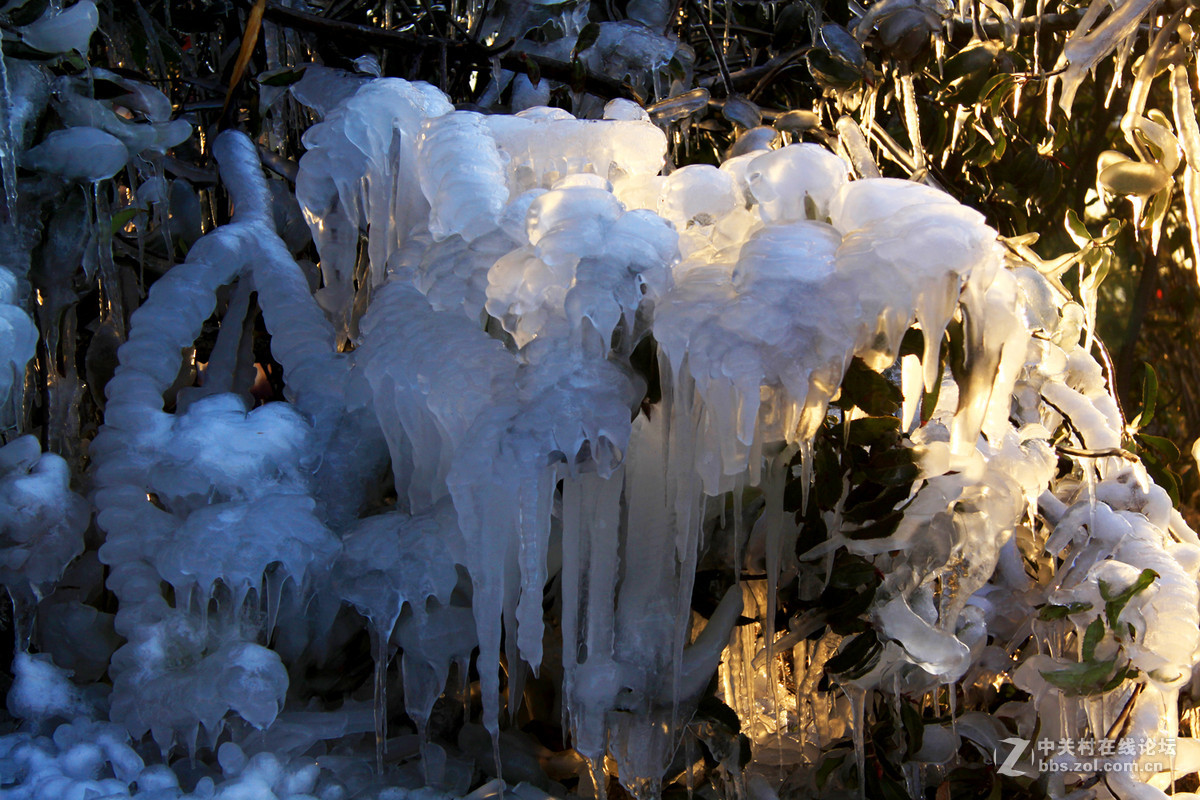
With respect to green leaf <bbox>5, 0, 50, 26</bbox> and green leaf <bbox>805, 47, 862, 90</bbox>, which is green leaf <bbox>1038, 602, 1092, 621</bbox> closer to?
green leaf <bbox>805, 47, 862, 90</bbox>

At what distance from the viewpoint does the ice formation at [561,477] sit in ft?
3.09

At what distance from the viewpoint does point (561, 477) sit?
977mm

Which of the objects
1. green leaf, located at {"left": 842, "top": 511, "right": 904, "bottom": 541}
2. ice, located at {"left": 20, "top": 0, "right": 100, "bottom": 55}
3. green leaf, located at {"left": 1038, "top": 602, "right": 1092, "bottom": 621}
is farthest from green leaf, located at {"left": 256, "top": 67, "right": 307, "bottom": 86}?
green leaf, located at {"left": 1038, "top": 602, "right": 1092, "bottom": 621}

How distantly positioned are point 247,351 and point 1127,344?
9.20 feet

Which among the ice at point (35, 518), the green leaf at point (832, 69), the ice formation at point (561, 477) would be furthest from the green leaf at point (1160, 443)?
the ice at point (35, 518)

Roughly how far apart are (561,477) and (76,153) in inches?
30.5

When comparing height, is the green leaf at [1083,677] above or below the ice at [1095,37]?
below

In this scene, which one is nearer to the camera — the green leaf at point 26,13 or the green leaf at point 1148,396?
the green leaf at point 26,13

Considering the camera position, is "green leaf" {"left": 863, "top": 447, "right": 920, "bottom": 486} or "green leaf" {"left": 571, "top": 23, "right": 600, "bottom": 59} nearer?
"green leaf" {"left": 863, "top": 447, "right": 920, "bottom": 486}

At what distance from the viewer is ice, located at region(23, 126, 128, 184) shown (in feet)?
3.96

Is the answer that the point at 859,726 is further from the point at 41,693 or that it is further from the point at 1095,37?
the point at 1095,37

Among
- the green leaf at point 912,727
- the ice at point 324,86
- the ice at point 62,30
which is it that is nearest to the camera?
the ice at point 62,30

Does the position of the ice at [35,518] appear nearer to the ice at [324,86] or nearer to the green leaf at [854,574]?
the ice at [324,86]

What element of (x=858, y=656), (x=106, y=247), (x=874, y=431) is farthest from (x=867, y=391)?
(x=106, y=247)
